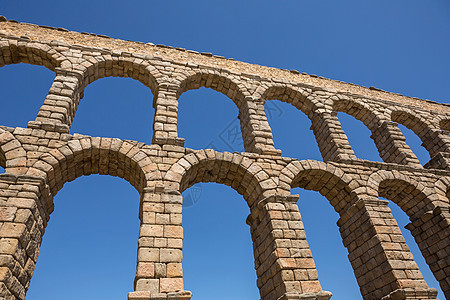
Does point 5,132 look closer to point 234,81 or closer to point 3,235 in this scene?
point 3,235

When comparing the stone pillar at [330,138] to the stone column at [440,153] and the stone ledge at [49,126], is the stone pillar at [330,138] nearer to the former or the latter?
the stone column at [440,153]

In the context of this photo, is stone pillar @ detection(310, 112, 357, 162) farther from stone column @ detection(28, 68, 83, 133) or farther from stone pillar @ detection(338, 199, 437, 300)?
stone column @ detection(28, 68, 83, 133)

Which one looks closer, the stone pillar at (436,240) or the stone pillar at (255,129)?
the stone pillar at (436,240)

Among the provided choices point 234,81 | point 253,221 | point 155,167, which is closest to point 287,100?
point 234,81

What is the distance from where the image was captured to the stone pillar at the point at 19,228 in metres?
5.37

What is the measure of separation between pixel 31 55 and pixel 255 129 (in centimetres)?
829

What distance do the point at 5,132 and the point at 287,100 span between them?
32.5 feet

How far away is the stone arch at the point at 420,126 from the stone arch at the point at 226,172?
8.98 meters

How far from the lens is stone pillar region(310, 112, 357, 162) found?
10273 mm

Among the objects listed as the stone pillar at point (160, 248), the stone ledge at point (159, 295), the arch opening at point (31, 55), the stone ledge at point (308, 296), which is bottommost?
the stone ledge at point (308, 296)

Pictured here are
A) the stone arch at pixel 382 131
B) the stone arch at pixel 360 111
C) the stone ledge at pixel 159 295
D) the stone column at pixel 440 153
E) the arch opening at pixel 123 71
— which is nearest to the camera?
the stone ledge at pixel 159 295

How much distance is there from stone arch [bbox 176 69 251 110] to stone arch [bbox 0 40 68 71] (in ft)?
13.9

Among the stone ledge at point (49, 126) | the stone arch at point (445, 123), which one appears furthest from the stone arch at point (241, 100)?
the stone arch at point (445, 123)

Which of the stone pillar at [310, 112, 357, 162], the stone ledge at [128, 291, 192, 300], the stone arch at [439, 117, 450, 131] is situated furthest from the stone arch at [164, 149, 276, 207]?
the stone arch at [439, 117, 450, 131]
